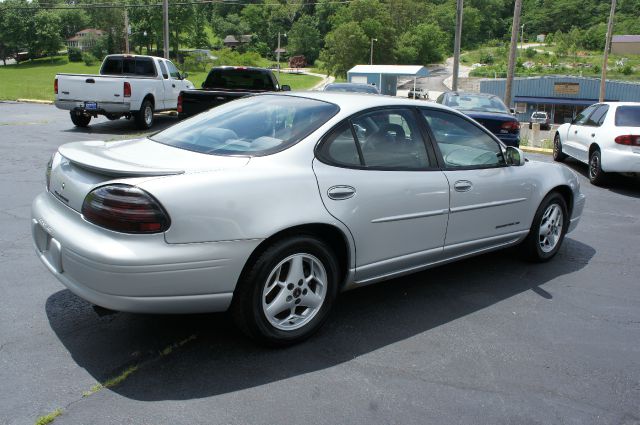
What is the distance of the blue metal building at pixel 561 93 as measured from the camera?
72.8 meters

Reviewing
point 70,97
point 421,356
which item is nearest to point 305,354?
point 421,356

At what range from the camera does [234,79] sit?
1476cm

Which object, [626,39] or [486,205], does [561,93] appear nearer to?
[626,39]

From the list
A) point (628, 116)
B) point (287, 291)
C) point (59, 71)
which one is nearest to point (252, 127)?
point (287, 291)

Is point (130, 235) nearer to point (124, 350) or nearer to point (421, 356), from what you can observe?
point (124, 350)

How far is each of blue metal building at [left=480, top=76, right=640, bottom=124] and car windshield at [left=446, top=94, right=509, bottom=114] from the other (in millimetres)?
63476

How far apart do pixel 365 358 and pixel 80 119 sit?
13.7 metres

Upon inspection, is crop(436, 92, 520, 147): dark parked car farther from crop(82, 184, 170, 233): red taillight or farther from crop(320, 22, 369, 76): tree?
crop(320, 22, 369, 76): tree

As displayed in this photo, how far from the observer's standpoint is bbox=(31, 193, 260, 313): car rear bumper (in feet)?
9.96

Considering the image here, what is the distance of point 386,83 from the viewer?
56906mm

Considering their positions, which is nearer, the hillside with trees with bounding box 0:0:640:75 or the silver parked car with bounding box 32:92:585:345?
the silver parked car with bounding box 32:92:585:345

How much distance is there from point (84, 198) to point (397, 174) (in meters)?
1.99

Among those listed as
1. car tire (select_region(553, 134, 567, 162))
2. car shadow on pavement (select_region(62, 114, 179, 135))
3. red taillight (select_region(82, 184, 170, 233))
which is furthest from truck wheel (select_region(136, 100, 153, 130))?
red taillight (select_region(82, 184, 170, 233))

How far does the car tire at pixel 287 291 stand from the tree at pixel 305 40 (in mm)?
144492
